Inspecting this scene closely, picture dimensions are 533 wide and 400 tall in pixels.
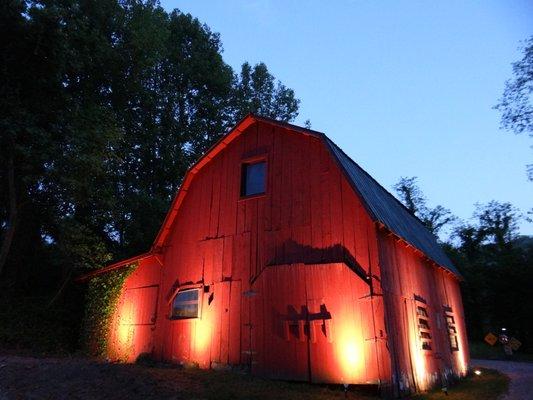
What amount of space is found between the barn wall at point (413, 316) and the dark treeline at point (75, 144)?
10.9m

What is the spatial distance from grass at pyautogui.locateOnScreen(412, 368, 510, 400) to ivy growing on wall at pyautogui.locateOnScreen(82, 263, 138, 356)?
391 inches

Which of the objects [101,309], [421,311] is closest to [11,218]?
[101,309]

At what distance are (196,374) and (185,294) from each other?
324 cm

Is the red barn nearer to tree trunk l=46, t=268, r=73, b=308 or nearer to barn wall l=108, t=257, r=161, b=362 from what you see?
barn wall l=108, t=257, r=161, b=362

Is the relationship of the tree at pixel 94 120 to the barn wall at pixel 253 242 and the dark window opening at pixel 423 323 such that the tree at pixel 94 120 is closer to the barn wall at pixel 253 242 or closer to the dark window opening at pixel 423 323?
the barn wall at pixel 253 242

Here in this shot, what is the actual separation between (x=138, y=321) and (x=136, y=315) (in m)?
0.23

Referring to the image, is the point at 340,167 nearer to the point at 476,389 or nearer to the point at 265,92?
the point at 476,389

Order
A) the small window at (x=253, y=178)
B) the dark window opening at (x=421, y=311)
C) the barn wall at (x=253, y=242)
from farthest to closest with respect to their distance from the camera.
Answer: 1. the small window at (x=253, y=178)
2. the dark window opening at (x=421, y=311)
3. the barn wall at (x=253, y=242)

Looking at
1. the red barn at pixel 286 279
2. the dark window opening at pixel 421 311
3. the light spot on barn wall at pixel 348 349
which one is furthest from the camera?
the dark window opening at pixel 421 311

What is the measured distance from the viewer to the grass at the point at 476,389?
32.8ft

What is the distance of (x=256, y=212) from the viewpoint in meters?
11.8

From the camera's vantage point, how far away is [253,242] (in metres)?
11.5

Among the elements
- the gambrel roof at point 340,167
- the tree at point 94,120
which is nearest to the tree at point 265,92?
the tree at point 94,120

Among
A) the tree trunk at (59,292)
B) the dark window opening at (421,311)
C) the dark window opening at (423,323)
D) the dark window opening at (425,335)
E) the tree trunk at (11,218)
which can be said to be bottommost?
the dark window opening at (425,335)
